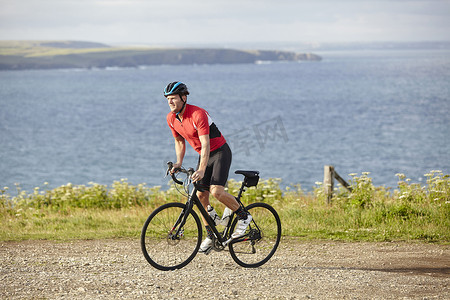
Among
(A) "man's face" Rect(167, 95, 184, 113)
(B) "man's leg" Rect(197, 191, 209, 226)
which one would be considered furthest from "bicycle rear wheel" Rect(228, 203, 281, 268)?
(A) "man's face" Rect(167, 95, 184, 113)

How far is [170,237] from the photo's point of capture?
6543 millimetres

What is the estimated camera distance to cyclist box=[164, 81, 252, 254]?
6.23 m

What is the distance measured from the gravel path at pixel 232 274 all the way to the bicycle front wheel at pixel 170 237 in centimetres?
17

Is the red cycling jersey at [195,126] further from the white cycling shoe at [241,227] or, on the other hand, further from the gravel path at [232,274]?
the gravel path at [232,274]

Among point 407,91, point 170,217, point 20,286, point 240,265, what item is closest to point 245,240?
point 240,265

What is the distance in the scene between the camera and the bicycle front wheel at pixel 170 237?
6.43 m

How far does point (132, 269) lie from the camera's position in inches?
272

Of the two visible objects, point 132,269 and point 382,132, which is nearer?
point 132,269

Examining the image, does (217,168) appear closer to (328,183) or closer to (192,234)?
(192,234)

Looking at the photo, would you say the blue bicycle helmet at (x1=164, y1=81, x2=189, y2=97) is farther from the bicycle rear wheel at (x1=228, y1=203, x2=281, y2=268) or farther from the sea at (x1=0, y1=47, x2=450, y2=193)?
the sea at (x1=0, y1=47, x2=450, y2=193)

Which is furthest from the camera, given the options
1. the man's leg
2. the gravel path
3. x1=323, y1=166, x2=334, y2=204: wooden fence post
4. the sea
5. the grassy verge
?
the sea

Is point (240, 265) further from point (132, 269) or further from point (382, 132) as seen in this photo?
point (382, 132)

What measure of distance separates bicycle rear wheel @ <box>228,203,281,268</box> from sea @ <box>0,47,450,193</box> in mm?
11041

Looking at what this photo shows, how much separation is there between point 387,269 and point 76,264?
4564 millimetres
